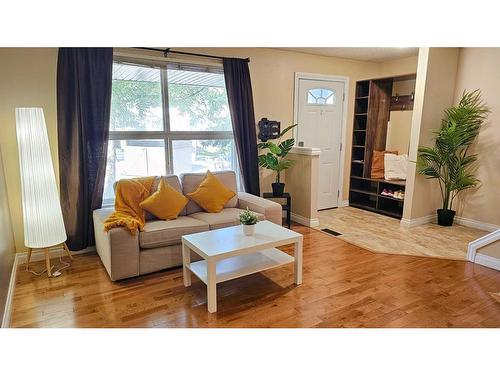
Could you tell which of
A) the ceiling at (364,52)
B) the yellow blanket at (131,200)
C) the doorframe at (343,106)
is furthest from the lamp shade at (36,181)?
the ceiling at (364,52)

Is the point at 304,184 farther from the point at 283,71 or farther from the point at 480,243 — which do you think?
the point at 480,243

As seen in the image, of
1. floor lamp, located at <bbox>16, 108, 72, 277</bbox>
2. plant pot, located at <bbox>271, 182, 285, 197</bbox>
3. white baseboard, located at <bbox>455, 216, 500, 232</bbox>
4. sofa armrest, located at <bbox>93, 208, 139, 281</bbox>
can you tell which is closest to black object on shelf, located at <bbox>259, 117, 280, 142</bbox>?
plant pot, located at <bbox>271, 182, 285, 197</bbox>

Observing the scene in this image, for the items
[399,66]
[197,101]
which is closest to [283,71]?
[197,101]

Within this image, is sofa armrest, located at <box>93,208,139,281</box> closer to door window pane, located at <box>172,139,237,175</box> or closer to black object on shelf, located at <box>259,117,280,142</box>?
door window pane, located at <box>172,139,237,175</box>

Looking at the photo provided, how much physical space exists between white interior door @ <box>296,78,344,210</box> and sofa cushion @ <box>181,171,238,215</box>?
147cm

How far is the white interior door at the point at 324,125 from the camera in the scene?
486cm

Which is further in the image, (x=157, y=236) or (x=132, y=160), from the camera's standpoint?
(x=132, y=160)

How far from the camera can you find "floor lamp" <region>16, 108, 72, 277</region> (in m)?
2.69

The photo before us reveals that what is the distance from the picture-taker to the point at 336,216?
4.94 meters

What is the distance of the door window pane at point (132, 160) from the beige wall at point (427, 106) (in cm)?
326

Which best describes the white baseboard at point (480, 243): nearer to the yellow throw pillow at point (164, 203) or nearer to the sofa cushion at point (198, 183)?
the sofa cushion at point (198, 183)

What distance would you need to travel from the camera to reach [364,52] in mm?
4633

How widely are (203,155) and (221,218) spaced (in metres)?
1.13
